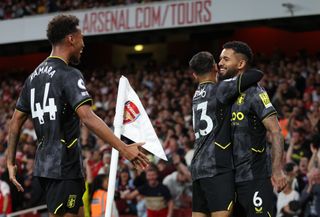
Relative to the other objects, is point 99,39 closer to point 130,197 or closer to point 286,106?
point 286,106

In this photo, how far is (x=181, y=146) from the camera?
14.1 metres

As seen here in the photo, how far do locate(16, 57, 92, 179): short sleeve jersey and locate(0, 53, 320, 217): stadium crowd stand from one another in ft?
18.5

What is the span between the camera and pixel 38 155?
5.92 metres

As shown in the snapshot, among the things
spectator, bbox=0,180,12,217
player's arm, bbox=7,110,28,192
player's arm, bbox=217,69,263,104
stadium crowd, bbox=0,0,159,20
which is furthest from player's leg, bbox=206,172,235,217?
stadium crowd, bbox=0,0,159,20

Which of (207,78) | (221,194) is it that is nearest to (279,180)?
(221,194)

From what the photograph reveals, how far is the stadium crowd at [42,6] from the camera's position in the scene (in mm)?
23219

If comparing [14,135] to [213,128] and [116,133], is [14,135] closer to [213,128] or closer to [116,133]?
[116,133]

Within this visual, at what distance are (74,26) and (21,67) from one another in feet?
80.1

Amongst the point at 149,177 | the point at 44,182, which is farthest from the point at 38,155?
the point at 149,177

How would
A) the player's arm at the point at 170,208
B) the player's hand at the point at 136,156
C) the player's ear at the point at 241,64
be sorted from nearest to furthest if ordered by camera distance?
the player's hand at the point at 136,156 < the player's ear at the point at 241,64 < the player's arm at the point at 170,208

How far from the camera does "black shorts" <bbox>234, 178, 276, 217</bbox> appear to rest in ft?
21.7

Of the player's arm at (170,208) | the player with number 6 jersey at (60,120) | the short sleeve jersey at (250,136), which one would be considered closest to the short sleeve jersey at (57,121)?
the player with number 6 jersey at (60,120)

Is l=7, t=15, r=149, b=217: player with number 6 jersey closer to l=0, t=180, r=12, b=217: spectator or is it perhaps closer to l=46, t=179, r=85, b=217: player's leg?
l=46, t=179, r=85, b=217: player's leg

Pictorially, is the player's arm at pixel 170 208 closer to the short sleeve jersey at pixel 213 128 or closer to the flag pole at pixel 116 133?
the short sleeve jersey at pixel 213 128
